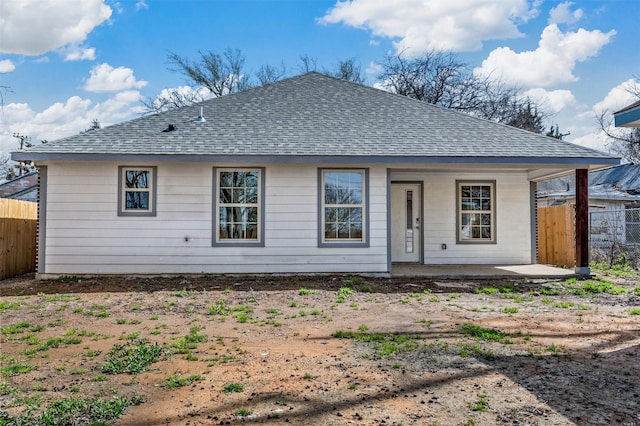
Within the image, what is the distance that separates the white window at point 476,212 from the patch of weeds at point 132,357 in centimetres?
890

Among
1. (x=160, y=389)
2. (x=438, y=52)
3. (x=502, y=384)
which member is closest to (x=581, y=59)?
(x=438, y=52)

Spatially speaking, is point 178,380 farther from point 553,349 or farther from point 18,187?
point 18,187

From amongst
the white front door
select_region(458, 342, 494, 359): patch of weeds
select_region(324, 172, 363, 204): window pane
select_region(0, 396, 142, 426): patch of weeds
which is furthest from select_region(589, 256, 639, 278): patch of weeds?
select_region(0, 396, 142, 426): patch of weeds

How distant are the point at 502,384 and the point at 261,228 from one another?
6.98 meters

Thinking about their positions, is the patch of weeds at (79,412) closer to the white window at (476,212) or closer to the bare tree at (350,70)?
the white window at (476,212)

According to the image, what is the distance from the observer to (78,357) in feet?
15.0

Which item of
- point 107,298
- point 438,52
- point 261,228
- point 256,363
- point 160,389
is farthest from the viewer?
point 438,52

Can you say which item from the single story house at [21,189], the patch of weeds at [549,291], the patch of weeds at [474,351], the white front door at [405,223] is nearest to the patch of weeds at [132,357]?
the patch of weeds at [474,351]

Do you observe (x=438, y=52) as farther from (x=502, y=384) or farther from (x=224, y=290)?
(x=502, y=384)

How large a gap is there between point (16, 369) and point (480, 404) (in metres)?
3.83

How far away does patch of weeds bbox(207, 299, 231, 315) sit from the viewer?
677 centimetres

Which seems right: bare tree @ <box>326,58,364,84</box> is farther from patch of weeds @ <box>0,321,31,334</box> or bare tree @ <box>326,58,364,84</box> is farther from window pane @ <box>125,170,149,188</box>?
patch of weeds @ <box>0,321,31,334</box>

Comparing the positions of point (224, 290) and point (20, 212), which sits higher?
point (20, 212)

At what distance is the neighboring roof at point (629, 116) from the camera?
Result: 5501 millimetres
